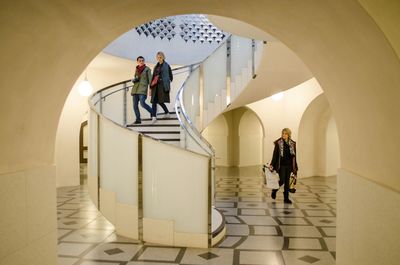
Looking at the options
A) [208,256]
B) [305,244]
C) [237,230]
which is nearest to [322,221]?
[305,244]

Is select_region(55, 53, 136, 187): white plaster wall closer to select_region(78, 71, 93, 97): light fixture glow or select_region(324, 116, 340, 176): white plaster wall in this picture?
select_region(78, 71, 93, 97): light fixture glow

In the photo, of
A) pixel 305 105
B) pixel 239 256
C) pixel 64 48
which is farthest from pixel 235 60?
pixel 64 48

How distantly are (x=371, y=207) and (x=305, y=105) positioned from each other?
11350mm

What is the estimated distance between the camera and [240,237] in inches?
227

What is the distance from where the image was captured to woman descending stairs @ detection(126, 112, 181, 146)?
806 cm

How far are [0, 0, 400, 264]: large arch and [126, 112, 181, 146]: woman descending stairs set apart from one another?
209 inches

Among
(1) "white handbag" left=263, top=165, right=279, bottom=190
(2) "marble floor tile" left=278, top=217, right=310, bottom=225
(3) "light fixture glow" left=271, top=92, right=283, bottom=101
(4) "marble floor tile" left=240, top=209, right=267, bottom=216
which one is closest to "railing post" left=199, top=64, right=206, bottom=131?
(1) "white handbag" left=263, top=165, right=279, bottom=190

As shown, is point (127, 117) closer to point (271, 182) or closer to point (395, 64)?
point (271, 182)

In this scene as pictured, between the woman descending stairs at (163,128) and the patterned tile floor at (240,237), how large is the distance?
1768 millimetres

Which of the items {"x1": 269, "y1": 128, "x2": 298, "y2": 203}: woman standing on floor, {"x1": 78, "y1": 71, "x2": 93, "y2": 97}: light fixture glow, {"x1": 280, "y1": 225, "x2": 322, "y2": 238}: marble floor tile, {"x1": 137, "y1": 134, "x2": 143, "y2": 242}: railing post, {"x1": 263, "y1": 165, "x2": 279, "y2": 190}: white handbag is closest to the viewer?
{"x1": 137, "y1": 134, "x2": 143, "y2": 242}: railing post

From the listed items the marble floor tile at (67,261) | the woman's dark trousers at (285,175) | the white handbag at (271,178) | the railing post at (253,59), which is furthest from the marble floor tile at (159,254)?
the railing post at (253,59)

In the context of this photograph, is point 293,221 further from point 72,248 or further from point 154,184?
point 72,248

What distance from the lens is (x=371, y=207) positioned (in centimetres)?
211

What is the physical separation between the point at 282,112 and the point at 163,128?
6.31 meters
